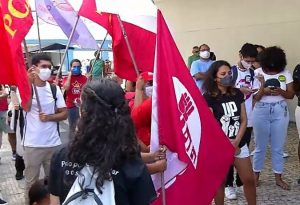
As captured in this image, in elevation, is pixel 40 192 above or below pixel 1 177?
above

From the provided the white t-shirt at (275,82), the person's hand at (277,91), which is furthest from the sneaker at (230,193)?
the person's hand at (277,91)

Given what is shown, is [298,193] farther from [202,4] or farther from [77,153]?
[202,4]

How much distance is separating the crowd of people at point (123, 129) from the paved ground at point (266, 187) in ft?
0.48

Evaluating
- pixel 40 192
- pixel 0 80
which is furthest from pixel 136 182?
pixel 0 80

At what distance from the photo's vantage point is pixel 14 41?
387 cm

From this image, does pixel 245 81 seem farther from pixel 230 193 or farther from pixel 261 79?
pixel 230 193

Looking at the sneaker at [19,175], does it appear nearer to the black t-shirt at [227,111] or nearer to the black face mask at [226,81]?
the black t-shirt at [227,111]

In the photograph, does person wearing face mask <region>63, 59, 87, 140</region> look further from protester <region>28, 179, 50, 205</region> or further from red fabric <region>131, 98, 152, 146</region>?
protester <region>28, 179, 50, 205</region>

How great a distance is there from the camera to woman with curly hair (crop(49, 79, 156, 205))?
79.7 inches

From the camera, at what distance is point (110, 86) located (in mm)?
2107

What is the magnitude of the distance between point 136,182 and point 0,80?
2.20 m

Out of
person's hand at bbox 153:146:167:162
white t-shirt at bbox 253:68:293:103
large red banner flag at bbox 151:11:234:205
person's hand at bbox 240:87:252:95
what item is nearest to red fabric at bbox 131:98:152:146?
large red banner flag at bbox 151:11:234:205

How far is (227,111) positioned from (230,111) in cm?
3

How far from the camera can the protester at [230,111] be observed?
4.30 meters
